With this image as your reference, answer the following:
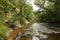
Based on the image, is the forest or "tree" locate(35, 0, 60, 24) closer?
the forest

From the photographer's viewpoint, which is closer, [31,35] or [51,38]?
[31,35]

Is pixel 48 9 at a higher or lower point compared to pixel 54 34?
higher

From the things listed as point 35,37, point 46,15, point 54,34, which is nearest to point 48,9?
point 46,15

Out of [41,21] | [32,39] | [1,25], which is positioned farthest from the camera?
[41,21]

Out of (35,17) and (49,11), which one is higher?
(49,11)

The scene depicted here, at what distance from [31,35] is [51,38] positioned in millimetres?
2295

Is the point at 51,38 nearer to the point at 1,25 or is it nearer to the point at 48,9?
the point at 1,25

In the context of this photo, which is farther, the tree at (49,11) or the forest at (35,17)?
the tree at (49,11)

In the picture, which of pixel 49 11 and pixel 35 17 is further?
pixel 49 11

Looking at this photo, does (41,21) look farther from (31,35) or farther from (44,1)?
(31,35)

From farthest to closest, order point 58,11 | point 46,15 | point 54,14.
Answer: point 46,15, point 54,14, point 58,11

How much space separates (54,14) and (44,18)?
2.71 meters

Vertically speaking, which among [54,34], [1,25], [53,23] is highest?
[53,23]

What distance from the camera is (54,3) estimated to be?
26.4 meters
